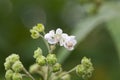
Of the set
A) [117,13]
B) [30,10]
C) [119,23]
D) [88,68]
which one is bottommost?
[88,68]

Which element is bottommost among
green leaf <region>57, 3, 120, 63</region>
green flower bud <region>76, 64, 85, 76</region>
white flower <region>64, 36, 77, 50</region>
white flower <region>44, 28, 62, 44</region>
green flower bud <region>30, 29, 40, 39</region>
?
green flower bud <region>76, 64, 85, 76</region>

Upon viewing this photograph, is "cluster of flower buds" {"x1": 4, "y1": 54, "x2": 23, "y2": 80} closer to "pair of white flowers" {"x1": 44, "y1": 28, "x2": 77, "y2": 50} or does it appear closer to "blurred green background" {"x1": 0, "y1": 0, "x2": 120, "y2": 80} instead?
"pair of white flowers" {"x1": 44, "y1": 28, "x2": 77, "y2": 50}

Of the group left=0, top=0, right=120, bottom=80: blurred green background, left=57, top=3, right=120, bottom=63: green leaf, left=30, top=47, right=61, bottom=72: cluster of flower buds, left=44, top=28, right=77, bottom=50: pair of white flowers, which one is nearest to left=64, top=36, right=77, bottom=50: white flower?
left=44, top=28, right=77, bottom=50: pair of white flowers

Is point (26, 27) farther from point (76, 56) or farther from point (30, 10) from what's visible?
point (76, 56)

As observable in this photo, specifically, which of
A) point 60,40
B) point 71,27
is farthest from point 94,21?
point 60,40

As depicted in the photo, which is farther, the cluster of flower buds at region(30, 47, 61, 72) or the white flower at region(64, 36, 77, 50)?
the white flower at region(64, 36, 77, 50)

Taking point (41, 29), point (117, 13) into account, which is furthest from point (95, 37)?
point (41, 29)

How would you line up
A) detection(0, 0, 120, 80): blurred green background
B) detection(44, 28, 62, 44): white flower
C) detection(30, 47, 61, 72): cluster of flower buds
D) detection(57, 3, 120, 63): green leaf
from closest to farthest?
detection(30, 47, 61, 72): cluster of flower buds → detection(44, 28, 62, 44): white flower → detection(57, 3, 120, 63): green leaf → detection(0, 0, 120, 80): blurred green background

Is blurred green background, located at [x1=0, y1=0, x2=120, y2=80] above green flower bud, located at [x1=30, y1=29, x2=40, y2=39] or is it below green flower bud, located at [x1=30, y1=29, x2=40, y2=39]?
above

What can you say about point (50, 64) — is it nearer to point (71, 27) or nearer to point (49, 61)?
point (49, 61)
